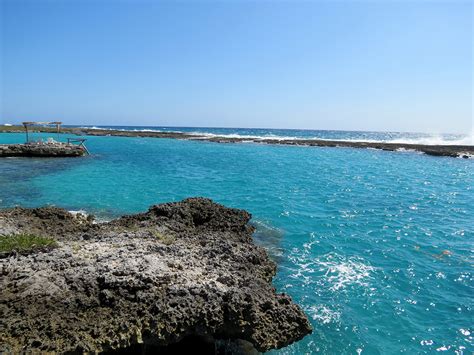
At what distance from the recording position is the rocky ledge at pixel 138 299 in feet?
22.7

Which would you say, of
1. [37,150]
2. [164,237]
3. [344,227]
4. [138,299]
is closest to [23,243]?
[164,237]

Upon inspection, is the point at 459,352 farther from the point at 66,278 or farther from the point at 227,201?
the point at 227,201

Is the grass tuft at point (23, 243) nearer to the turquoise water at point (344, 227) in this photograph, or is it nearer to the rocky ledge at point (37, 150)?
the turquoise water at point (344, 227)

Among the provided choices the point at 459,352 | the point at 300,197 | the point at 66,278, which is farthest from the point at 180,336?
the point at 300,197

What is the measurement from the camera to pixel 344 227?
719 inches

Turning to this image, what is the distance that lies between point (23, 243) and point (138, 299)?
4740mm

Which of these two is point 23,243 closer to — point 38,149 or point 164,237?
point 164,237

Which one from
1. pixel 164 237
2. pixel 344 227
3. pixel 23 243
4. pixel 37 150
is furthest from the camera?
pixel 37 150

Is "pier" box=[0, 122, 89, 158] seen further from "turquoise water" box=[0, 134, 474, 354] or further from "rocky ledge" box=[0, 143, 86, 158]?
"turquoise water" box=[0, 134, 474, 354]

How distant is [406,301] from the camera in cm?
1112

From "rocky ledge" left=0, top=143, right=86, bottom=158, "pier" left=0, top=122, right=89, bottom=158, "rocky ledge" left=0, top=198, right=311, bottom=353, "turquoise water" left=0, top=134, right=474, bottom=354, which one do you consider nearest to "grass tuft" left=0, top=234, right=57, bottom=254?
"rocky ledge" left=0, top=198, right=311, bottom=353

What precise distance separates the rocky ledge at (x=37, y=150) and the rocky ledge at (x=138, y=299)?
36.4 meters

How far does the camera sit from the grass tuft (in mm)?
9570

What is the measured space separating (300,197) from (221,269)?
53.7ft
